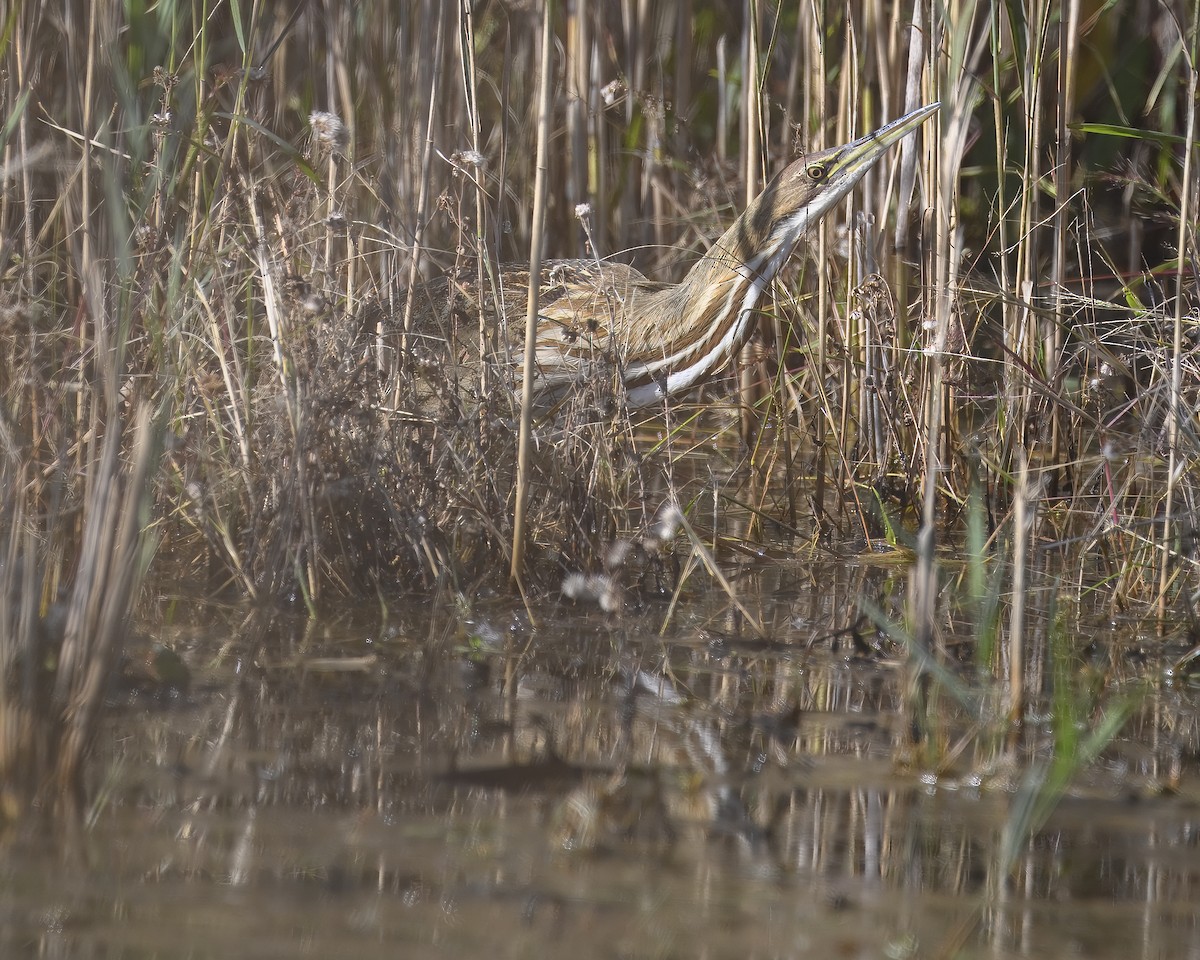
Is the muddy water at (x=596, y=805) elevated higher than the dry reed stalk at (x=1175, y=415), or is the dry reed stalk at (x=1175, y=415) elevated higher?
the dry reed stalk at (x=1175, y=415)

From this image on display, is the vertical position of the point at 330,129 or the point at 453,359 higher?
the point at 330,129

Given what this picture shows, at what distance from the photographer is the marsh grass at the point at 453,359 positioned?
2.58m

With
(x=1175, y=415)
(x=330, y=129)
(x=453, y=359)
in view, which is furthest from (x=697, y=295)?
(x=1175, y=415)

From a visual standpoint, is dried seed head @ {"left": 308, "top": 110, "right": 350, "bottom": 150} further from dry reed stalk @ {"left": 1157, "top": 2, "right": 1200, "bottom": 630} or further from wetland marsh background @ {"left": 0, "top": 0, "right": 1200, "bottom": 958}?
dry reed stalk @ {"left": 1157, "top": 2, "right": 1200, "bottom": 630}

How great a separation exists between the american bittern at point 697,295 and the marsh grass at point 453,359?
9cm

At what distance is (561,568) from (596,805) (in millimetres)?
915

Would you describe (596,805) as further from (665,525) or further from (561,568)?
(561,568)

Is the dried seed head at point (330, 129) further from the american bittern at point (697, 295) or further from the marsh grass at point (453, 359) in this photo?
the american bittern at point (697, 295)

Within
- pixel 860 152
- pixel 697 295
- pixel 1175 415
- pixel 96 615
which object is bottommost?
pixel 96 615

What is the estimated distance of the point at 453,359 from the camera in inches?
114

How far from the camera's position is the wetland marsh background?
171cm

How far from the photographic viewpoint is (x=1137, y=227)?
14.3ft

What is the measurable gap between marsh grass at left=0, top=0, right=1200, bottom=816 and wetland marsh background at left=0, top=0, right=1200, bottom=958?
0.02 meters

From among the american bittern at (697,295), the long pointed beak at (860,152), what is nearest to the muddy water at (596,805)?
the american bittern at (697,295)
